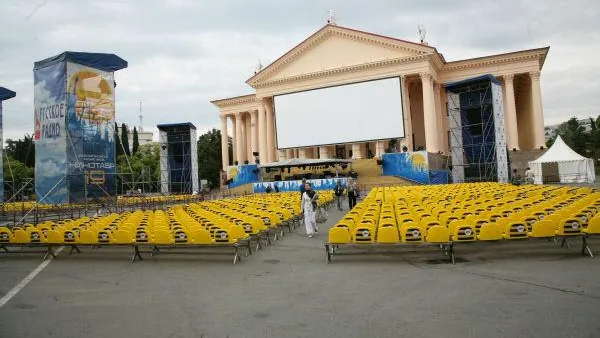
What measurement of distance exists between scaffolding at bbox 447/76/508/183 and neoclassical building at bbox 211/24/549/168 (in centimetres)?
1005

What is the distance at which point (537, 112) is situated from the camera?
44125mm

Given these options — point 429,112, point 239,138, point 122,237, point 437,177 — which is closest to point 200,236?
point 122,237

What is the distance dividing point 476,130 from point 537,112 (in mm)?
15823

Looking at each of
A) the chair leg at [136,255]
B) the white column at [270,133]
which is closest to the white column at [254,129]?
the white column at [270,133]

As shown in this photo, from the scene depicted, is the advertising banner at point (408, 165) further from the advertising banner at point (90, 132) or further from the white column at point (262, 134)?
the advertising banner at point (90, 132)

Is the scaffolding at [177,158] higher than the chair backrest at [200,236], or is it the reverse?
the scaffolding at [177,158]

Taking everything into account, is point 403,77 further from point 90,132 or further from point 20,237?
point 20,237

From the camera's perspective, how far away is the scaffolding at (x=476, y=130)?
1167 inches

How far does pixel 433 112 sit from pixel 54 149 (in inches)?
1337

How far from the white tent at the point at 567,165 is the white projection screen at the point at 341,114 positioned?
1281cm

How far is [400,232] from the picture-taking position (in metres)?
8.78

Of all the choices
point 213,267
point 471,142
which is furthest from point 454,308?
point 471,142

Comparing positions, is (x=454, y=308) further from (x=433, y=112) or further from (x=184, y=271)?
(x=433, y=112)

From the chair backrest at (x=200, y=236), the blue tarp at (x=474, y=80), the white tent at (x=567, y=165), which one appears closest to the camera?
the chair backrest at (x=200, y=236)
